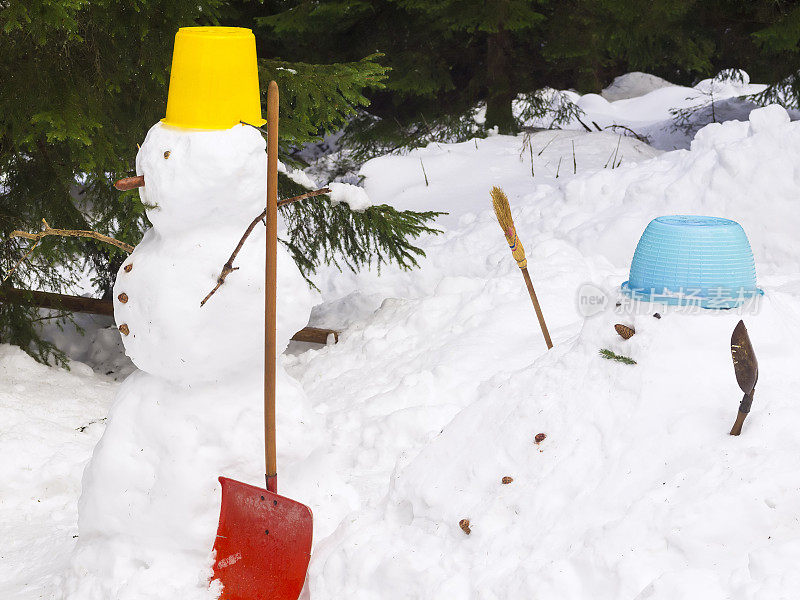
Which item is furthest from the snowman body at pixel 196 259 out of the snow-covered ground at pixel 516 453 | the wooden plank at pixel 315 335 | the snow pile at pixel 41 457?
the wooden plank at pixel 315 335

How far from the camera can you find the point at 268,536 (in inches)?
115

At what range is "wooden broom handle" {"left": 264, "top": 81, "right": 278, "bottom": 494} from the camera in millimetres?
2535

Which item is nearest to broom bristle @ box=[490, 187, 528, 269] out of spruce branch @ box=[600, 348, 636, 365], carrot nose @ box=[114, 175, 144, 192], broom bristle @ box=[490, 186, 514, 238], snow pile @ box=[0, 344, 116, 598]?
broom bristle @ box=[490, 186, 514, 238]

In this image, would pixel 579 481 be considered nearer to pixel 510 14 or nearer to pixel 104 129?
pixel 104 129

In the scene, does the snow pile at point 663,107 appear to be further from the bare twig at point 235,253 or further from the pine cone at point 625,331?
the bare twig at point 235,253

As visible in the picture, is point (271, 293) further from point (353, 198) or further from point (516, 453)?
point (353, 198)

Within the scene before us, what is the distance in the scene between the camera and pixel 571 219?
7219 mm

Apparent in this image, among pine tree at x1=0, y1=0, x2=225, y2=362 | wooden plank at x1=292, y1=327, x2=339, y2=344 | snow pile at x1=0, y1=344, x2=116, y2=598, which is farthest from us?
wooden plank at x1=292, y1=327, x2=339, y2=344

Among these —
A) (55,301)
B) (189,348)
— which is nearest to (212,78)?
(189,348)

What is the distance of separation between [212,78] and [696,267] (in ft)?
5.69

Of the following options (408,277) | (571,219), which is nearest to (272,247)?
(408,277)

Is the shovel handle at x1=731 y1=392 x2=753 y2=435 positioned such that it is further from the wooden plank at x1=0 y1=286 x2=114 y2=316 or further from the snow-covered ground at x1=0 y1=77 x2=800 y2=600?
the wooden plank at x1=0 y1=286 x2=114 y2=316

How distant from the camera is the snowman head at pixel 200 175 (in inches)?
110

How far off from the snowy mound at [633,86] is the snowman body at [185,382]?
15.5m
